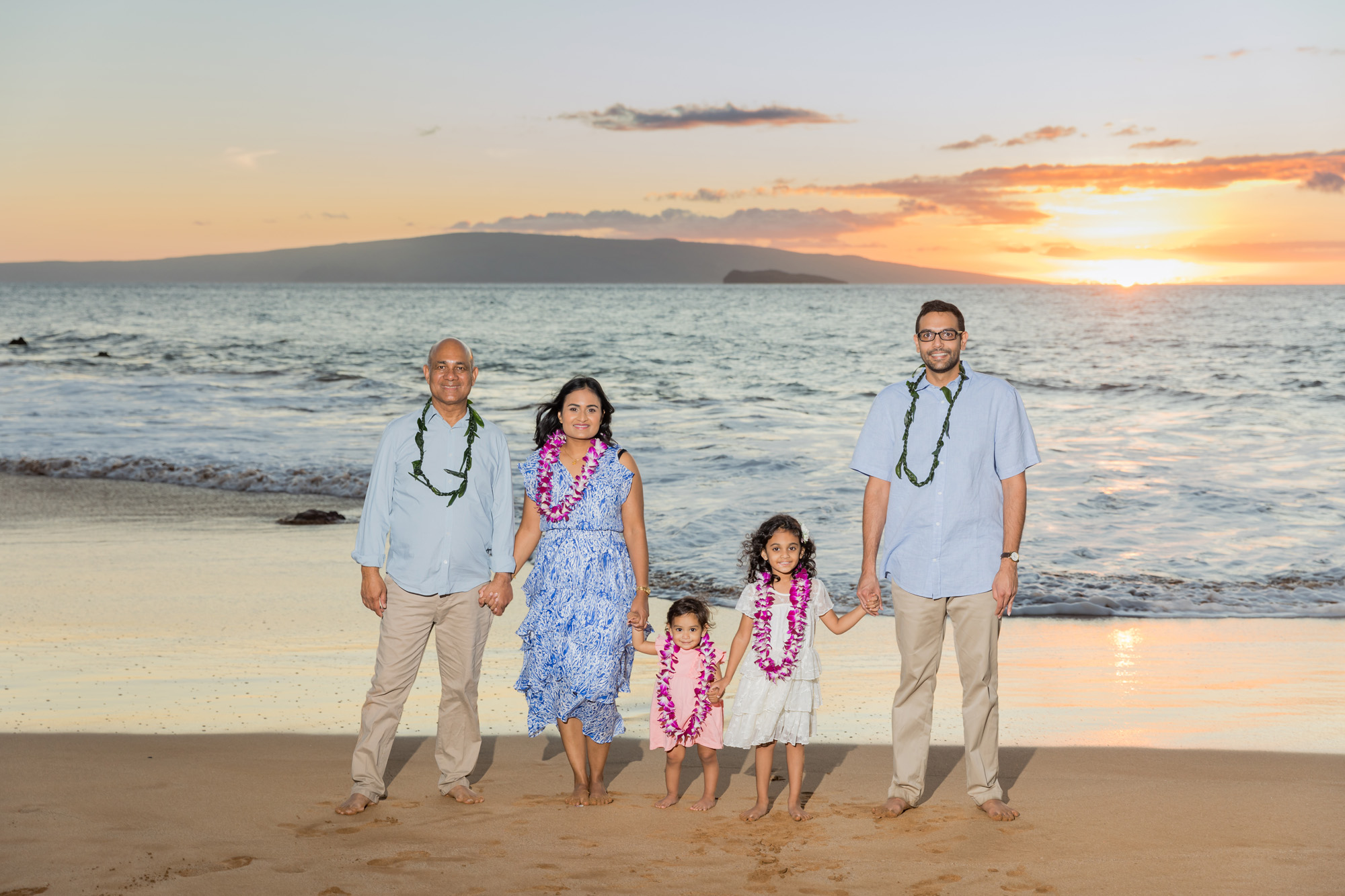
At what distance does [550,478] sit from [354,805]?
1.48 metres

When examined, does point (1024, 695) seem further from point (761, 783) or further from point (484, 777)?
point (484, 777)

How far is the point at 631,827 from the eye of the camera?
416 centimetres

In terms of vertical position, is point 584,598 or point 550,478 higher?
point 550,478

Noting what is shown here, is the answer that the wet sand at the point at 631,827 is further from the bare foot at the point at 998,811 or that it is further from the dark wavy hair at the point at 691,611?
the dark wavy hair at the point at 691,611

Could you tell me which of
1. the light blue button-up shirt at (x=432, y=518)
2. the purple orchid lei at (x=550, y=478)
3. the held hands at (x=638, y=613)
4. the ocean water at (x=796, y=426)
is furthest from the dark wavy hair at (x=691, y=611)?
the ocean water at (x=796, y=426)

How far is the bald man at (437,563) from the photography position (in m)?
4.34

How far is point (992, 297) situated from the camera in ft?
369

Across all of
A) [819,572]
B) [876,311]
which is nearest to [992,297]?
[876,311]

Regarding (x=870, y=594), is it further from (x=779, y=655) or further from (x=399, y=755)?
(x=399, y=755)

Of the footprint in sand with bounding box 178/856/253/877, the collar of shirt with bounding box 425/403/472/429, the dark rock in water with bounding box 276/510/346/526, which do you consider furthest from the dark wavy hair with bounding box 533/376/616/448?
the dark rock in water with bounding box 276/510/346/526

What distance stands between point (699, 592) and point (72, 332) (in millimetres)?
51608

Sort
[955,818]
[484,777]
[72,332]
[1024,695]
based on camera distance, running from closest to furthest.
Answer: [955,818] < [484,777] < [1024,695] < [72,332]

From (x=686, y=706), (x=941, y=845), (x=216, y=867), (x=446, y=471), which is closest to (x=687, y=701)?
(x=686, y=706)

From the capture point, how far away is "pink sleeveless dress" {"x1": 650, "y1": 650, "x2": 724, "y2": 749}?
440 cm
